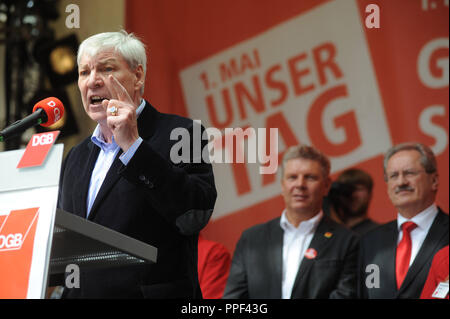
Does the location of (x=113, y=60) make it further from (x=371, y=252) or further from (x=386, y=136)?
(x=386, y=136)

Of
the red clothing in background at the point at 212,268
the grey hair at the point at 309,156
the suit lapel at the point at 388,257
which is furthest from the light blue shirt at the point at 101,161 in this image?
the grey hair at the point at 309,156

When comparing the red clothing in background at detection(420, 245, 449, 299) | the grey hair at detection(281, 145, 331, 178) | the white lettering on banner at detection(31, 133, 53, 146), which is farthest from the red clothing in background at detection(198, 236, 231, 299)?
the white lettering on banner at detection(31, 133, 53, 146)

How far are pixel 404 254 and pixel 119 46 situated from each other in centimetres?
221

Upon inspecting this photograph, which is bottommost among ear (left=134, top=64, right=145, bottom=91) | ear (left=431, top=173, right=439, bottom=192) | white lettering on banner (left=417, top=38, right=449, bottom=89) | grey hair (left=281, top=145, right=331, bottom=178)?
ear (left=134, top=64, right=145, bottom=91)

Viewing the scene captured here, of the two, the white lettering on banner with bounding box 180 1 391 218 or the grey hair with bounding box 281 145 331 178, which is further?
the white lettering on banner with bounding box 180 1 391 218

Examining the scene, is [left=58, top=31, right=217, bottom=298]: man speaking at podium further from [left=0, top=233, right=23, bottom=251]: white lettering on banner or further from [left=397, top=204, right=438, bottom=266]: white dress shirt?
[left=397, top=204, right=438, bottom=266]: white dress shirt

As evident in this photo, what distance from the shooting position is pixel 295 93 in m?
5.60

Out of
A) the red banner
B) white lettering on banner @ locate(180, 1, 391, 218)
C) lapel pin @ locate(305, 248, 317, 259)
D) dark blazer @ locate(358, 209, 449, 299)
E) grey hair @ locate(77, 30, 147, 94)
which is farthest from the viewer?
white lettering on banner @ locate(180, 1, 391, 218)

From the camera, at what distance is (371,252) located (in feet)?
11.8

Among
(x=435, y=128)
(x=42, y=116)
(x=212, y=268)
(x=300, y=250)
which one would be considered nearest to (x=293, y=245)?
(x=300, y=250)

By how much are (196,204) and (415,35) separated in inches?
157

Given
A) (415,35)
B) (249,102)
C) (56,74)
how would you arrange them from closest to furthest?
(415,35), (249,102), (56,74)

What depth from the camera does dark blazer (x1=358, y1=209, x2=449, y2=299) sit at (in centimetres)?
335

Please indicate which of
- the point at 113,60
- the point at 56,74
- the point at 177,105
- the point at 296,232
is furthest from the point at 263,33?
the point at 113,60
